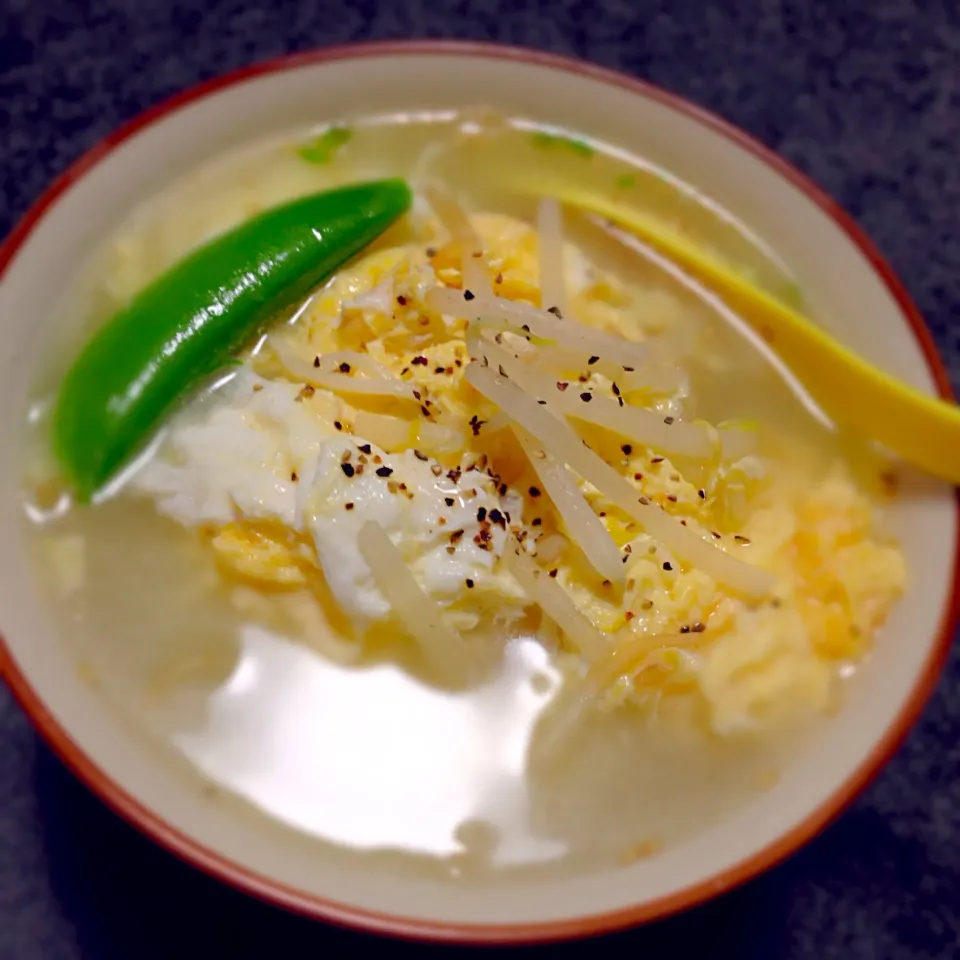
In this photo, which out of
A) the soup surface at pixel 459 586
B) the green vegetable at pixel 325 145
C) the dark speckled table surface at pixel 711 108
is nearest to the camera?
the soup surface at pixel 459 586

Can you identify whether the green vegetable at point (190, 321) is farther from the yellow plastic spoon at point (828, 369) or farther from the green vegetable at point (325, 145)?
the yellow plastic spoon at point (828, 369)

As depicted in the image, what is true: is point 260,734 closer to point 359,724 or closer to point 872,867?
point 359,724

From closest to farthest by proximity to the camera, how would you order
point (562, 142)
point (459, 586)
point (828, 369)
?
point (459, 586), point (828, 369), point (562, 142)

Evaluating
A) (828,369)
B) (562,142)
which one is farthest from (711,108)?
(828,369)

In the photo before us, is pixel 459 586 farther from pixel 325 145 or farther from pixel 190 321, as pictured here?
pixel 325 145

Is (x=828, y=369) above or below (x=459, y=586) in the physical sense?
above

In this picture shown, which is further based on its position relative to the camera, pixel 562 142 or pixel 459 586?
pixel 562 142

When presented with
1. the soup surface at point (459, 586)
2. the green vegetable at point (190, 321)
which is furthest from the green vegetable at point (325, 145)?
the soup surface at point (459, 586)
